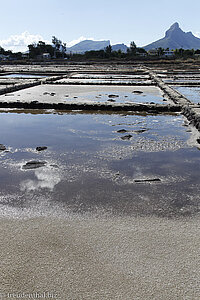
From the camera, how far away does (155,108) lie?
1242 centimetres

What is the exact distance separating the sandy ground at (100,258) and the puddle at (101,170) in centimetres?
40

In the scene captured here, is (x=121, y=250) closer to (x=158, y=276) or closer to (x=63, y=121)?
(x=158, y=276)

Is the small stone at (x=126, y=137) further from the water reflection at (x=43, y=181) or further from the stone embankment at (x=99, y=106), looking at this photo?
the stone embankment at (x=99, y=106)

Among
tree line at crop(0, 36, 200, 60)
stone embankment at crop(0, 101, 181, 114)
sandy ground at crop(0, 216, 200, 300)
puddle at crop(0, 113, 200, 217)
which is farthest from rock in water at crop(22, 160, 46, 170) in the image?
tree line at crop(0, 36, 200, 60)

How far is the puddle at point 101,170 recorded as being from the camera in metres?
4.33

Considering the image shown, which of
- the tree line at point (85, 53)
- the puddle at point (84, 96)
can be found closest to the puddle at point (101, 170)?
the puddle at point (84, 96)

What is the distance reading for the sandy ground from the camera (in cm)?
268

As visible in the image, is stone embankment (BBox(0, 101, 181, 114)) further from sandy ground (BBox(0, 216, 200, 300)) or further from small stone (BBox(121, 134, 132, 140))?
sandy ground (BBox(0, 216, 200, 300))

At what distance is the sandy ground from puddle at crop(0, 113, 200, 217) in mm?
403

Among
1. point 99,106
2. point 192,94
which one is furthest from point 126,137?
point 192,94

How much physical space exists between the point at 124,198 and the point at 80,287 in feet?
6.58

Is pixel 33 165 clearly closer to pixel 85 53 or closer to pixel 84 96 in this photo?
pixel 84 96

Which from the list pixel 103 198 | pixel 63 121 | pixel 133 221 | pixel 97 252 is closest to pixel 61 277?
pixel 97 252

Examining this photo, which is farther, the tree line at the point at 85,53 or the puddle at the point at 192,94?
the tree line at the point at 85,53
